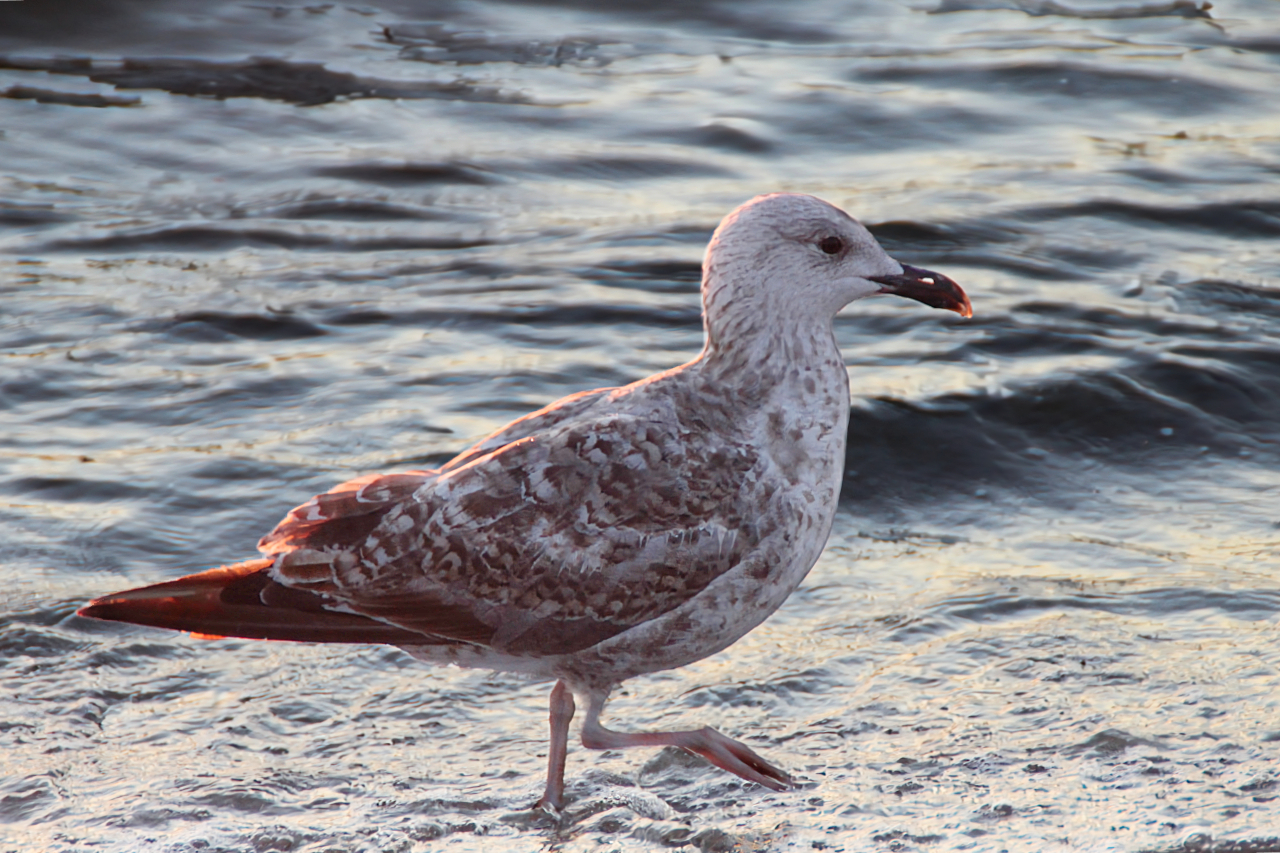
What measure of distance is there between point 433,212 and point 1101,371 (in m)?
5.17

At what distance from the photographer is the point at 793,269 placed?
5.16 meters

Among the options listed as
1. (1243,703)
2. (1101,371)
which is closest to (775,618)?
(1243,703)

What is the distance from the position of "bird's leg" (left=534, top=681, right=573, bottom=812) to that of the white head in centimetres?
130

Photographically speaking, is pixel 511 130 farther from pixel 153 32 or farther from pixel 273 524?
pixel 273 524

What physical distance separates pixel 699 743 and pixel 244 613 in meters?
1.52

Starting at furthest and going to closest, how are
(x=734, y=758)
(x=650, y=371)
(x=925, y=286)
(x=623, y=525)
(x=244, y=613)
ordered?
(x=650, y=371) < (x=925, y=286) < (x=734, y=758) < (x=244, y=613) < (x=623, y=525)

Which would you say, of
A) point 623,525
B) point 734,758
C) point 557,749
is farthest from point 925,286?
point 557,749

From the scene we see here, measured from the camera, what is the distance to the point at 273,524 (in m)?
7.34

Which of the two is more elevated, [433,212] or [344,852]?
[433,212]

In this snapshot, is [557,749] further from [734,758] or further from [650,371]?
[650,371]

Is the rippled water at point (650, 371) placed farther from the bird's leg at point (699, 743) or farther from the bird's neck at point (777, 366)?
the bird's neck at point (777, 366)

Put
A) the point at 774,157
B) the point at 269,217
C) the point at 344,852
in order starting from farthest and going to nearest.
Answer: the point at 774,157
the point at 269,217
the point at 344,852

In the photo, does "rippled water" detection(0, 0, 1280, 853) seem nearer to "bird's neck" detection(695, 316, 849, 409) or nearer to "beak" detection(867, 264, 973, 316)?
"bird's neck" detection(695, 316, 849, 409)

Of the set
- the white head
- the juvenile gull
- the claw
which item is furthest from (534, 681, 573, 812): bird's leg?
the white head
